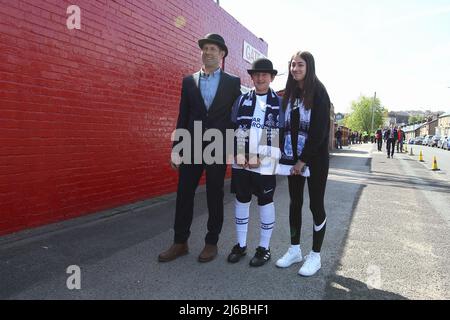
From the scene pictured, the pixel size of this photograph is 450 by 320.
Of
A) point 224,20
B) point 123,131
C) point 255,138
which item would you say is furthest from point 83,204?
point 224,20

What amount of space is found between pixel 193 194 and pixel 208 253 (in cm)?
62

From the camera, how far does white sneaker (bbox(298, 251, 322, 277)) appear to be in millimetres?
3260

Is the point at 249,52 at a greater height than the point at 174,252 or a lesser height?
greater

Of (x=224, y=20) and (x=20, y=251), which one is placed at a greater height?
(x=224, y=20)

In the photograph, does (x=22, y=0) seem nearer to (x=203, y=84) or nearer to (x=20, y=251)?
(x=203, y=84)

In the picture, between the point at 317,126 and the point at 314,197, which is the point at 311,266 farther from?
the point at 317,126

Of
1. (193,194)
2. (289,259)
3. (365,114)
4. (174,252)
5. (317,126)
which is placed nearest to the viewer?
(317,126)

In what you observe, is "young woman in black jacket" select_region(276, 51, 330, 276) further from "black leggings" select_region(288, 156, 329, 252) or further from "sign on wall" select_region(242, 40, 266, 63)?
"sign on wall" select_region(242, 40, 266, 63)

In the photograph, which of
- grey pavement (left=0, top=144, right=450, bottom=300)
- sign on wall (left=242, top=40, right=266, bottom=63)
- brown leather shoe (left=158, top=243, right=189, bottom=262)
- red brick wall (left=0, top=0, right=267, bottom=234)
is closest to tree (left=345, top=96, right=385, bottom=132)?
sign on wall (left=242, top=40, right=266, bottom=63)

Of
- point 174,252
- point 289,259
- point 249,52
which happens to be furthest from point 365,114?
point 174,252

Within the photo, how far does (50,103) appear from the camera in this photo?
4453 mm

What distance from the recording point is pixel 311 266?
10.9 ft
